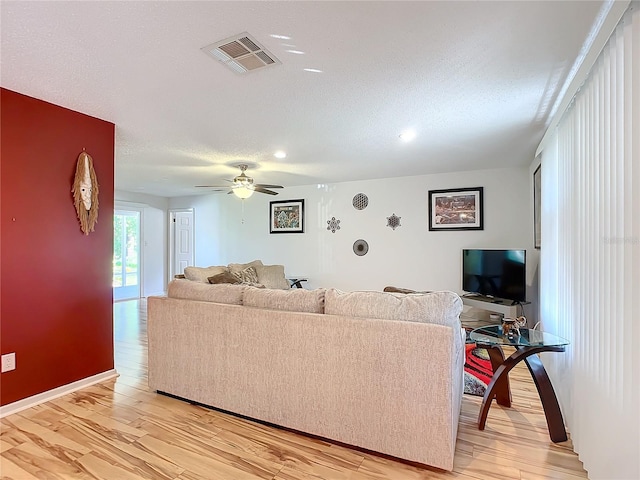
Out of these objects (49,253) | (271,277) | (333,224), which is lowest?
(271,277)

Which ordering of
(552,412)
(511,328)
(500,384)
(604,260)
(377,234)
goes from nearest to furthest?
(604,260), (552,412), (511,328), (500,384), (377,234)

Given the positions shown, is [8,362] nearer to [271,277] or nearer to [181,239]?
[271,277]

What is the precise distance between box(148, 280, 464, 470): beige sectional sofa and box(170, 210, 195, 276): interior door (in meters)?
5.33

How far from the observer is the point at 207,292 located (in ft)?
8.32

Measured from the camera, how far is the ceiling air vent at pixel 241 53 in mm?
1832

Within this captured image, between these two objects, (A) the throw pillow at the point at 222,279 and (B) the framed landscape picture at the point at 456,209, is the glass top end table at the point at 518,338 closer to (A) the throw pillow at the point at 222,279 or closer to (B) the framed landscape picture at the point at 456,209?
(A) the throw pillow at the point at 222,279

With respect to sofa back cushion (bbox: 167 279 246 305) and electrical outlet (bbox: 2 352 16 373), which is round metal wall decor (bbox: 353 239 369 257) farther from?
electrical outlet (bbox: 2 352 16 373)

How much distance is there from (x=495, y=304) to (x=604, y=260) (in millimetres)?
2836

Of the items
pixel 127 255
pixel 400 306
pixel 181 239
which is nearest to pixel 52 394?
pixel 400 306

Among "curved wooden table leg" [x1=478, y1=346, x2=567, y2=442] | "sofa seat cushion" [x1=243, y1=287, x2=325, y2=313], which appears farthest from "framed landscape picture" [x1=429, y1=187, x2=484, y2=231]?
"sofa seat cushion" [x1=243, y1=287, x2=325, y2=313]

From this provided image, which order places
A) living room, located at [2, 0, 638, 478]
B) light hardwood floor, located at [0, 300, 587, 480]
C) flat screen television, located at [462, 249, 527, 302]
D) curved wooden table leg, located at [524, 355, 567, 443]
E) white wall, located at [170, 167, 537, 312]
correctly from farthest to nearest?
white wall, located at [170, 167, 537, 312]
flat screen television, located at [462, 249, 527, 302]
living room, located at [2, 0, 638, 478]
curved wooden table leg, located at [524, 355, 567, 443]
light hardwood floor, located at [0, 300, 587, 480]

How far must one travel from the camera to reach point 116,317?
17.7 feet

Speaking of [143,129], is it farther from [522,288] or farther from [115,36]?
[522,288]

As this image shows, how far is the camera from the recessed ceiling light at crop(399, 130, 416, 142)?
3.29m
